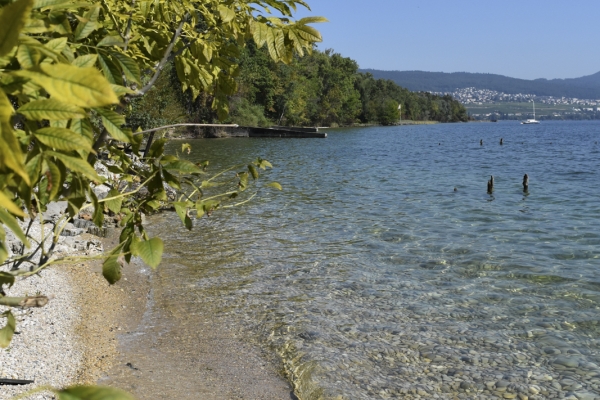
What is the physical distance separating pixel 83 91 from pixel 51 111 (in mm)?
239

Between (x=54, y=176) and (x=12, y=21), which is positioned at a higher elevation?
(x=12, y=21)

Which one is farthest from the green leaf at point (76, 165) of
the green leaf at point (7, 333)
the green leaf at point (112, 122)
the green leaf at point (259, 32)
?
the green leaf at point (259, 32)

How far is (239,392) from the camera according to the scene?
237 inches

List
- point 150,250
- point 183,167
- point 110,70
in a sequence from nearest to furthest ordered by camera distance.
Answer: point 110,70 < point 150,250 < point 183,167

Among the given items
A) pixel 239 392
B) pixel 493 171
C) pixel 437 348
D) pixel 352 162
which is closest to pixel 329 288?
pixel 437 348

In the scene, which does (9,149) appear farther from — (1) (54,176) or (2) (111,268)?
(2) (111,268)

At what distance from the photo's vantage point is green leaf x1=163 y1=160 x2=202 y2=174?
228cm

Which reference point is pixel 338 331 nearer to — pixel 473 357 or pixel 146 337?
pixel 473 357

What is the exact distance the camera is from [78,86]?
0.91 meters

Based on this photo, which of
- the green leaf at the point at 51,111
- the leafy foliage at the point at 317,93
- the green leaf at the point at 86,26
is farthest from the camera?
the leafy foliage at the point at 317,93

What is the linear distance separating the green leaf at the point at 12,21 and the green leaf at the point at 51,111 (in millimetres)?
167

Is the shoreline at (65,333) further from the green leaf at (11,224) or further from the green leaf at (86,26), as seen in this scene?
the green leaf at (11,224)

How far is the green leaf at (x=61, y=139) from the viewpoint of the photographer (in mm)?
1177

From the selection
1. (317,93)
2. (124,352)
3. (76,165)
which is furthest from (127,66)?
(317,93)
